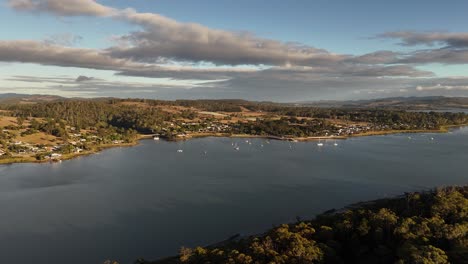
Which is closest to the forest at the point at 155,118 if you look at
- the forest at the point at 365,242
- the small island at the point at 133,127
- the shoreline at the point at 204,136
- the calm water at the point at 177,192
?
the small island at the point at 133,127

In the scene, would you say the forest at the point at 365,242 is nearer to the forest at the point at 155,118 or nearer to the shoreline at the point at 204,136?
the shoreline at the point at 204,136

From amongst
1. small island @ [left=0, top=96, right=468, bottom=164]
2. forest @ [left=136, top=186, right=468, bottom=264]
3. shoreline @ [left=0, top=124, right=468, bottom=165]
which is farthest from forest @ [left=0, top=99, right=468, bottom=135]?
forest @ [left=136, top=186, right=468, bottom=264]

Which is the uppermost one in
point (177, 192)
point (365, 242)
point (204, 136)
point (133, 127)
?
point (133, 127)

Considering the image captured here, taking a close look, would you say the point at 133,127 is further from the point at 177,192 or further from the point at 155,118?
the point at 177,192

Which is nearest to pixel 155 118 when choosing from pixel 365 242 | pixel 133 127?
pixel 133 127

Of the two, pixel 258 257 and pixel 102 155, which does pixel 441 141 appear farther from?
pixel 258 257

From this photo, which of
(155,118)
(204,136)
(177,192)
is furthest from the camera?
(155,118)

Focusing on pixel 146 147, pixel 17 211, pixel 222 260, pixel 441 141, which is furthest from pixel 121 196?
pixel 441 141
